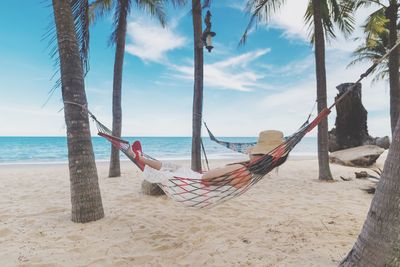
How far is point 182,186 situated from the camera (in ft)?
5.92

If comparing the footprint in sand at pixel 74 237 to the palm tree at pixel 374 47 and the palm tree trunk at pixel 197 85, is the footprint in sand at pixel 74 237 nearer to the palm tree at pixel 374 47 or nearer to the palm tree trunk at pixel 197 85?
the palm tree trunk at pixel 197 85

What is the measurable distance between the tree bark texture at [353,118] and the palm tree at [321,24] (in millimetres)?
A: 2627

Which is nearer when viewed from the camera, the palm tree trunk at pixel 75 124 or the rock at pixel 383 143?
the palm tree trunk at pixel 75 124

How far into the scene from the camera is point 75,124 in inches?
85.8

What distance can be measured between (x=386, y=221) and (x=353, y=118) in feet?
23.7

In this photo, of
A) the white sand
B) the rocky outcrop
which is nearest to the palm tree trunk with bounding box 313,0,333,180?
the white sand

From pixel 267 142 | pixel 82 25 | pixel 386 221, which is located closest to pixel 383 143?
pixel 267 142

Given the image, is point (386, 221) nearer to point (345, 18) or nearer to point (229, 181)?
point (229, 181)

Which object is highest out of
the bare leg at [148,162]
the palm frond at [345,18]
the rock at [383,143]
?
the palm frond at [345,18]

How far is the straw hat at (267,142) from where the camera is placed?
90.0 inches

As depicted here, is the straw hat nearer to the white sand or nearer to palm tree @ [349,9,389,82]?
the white sand

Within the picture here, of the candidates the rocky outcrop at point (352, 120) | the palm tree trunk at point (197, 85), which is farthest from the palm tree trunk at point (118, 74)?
the rocky outcrop at point (352, 120)

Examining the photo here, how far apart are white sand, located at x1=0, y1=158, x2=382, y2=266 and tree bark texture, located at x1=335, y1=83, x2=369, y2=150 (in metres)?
4.60

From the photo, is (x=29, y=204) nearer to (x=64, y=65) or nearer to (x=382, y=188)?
(x=64, y=65)
